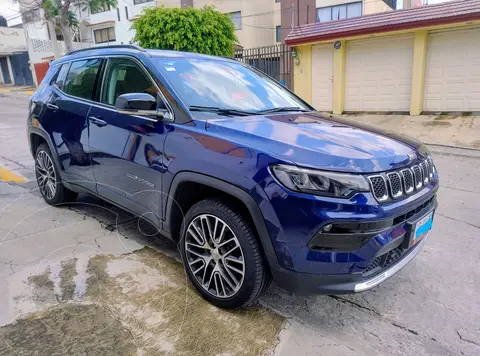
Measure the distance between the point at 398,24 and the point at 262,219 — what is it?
10922 millimetres

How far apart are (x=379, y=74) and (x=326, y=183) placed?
441 inches

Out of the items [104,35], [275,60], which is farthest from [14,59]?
[275,60]

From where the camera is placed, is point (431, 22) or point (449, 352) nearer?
point (449, 352)

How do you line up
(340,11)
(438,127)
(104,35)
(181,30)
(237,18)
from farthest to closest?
(104,35) → (237,18) → (340,11) → (181,30) → (438,127)

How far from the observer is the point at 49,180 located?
444cm

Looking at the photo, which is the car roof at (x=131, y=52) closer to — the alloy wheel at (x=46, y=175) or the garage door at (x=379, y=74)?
the alloy wheel at (x=46, y=175)

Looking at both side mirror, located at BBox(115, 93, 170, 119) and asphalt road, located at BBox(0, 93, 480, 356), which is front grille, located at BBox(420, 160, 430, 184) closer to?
asphalt road, located at BBox(0, 93, 480, 356)

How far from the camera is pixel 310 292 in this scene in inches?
85.8

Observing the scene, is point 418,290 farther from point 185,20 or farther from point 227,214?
point 185,20

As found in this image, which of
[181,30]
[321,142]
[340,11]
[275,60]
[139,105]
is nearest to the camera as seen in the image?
[321,142]

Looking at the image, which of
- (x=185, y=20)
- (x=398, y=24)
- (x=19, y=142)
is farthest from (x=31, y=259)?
(x=185, y=20)

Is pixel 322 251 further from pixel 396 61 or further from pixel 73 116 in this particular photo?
pixel 396 61

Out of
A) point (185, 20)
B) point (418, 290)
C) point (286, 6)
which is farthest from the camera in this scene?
point (286, 6)

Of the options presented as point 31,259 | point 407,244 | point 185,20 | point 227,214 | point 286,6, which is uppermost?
point 286,6
